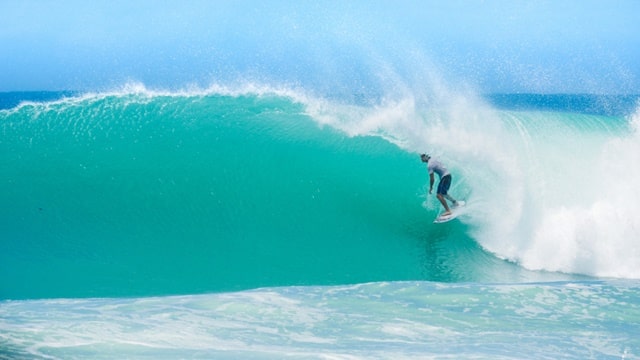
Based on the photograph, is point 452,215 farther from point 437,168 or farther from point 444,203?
point 437,168

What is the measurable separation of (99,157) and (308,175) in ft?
11.6

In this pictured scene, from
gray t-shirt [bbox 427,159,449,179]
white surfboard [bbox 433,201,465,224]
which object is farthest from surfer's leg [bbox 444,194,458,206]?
gray t-shirt [bbox 427,159,449,179]

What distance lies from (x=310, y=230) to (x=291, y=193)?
1137 millimetres

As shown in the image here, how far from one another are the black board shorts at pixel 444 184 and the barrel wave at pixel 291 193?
0.45m

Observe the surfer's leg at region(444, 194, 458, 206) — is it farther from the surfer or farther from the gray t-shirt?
the gray t-shirt

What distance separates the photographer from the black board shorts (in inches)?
378

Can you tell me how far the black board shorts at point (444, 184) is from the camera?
960 centimetres

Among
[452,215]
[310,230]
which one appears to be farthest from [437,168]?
[310,230]

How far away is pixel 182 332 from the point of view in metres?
5.37

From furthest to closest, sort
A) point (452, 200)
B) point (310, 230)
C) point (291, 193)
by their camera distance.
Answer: point (291, 193) < point (452, 200) < point (310, 230)

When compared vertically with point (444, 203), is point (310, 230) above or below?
below

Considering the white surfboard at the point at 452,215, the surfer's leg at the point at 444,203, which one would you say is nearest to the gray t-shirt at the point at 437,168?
the surfer's leg at the point at 444,203

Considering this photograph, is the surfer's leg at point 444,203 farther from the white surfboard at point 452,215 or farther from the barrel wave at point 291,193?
the barrel wave at point 291,193

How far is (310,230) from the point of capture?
9.46 meters
